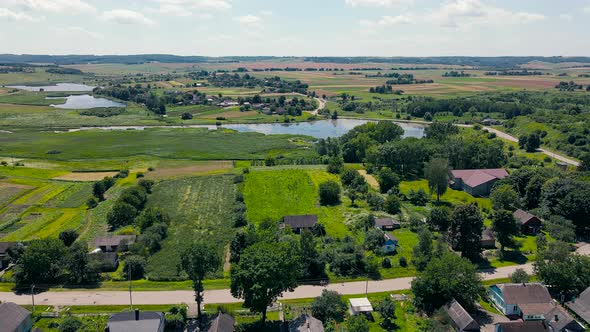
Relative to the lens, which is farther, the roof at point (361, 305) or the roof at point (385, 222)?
the roof at point (385, 222)

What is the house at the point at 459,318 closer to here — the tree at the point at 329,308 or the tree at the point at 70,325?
the tree at the point at 329,308

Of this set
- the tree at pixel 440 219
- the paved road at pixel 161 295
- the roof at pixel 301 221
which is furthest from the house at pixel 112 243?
the tree at pixel 440 219

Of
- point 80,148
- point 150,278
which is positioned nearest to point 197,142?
point 80,148

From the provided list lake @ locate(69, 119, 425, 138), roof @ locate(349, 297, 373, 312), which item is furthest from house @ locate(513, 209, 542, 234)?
lake @ locate(69, 119, 425, 138)

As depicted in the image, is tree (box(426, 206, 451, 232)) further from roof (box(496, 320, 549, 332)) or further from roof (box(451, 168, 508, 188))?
roof (box(496, 320, 549, 332))

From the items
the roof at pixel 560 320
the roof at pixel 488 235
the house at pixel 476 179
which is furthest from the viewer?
the house at pixel 476 179

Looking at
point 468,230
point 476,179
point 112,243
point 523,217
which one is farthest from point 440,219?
point 112,243
